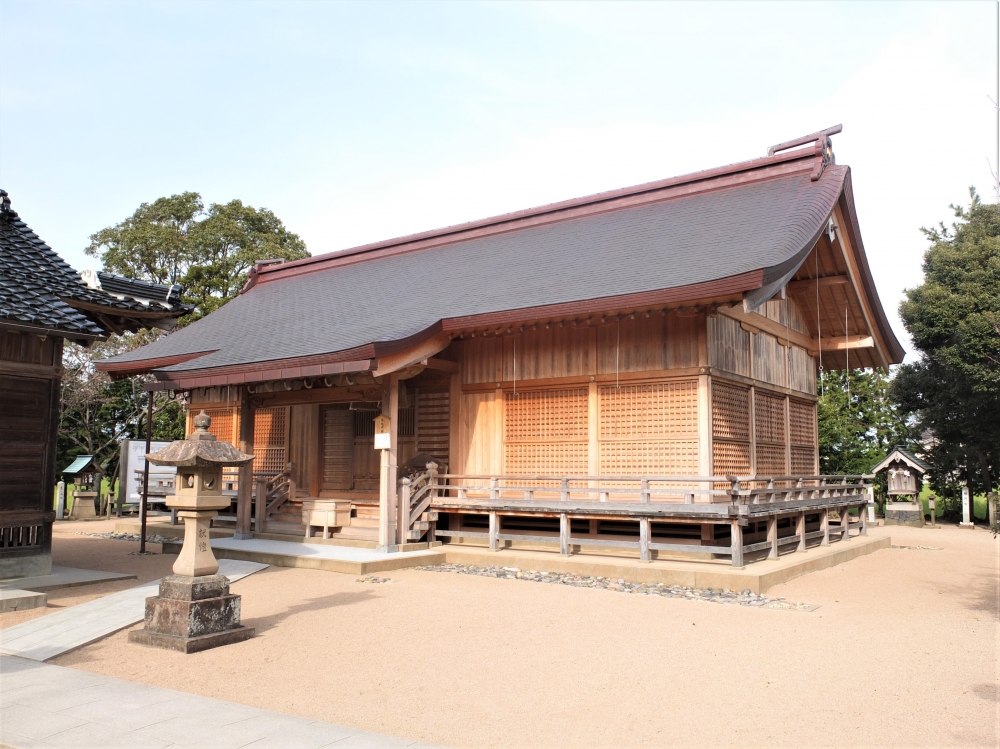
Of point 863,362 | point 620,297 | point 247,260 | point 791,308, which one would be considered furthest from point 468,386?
point 247,260

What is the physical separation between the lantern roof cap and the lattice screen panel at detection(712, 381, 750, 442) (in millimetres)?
7568

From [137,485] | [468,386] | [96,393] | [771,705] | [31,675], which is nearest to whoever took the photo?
[771,705]

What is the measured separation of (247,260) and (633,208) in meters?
20.8

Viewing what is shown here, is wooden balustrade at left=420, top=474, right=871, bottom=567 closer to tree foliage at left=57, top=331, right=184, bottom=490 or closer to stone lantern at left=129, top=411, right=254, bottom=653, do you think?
stone lantern at left=129, top=411, right=254, bottom=653

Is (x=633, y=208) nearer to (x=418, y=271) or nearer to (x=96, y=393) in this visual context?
(x=418, y=271)

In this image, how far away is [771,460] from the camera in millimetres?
14875

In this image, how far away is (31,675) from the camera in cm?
621

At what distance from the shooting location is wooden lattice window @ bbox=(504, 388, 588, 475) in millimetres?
13305

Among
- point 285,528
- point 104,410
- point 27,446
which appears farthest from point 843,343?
point 104,410

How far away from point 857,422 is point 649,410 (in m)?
22.4

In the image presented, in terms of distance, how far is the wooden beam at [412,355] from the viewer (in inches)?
478

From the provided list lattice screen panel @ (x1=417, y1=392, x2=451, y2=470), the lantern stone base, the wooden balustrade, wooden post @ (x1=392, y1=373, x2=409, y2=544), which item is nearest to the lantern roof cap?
the lantern stone base

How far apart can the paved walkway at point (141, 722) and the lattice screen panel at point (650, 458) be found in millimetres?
8245

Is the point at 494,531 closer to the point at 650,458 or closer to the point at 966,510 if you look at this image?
the point at 650,458
